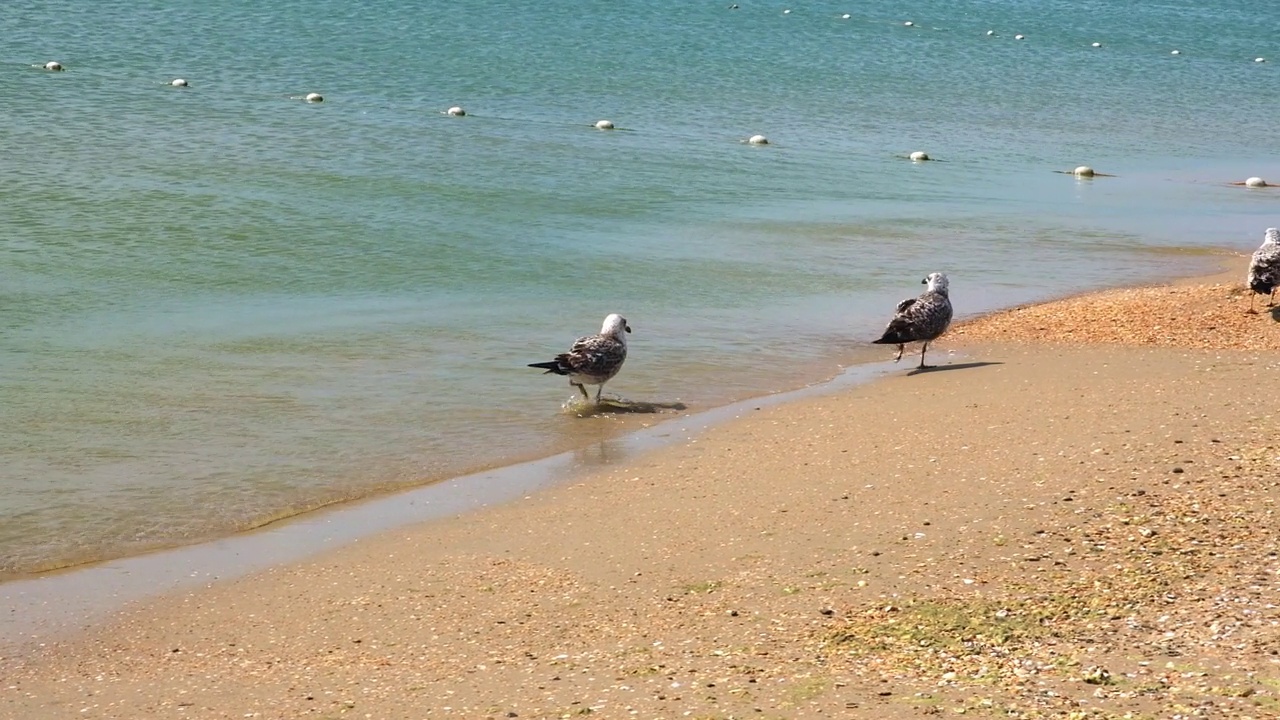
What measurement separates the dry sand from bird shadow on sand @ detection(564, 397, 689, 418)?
136cm

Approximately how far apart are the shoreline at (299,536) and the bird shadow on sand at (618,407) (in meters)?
0.24

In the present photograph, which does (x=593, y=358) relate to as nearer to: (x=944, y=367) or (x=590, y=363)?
(x=590, y=363)

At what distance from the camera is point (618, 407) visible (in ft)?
41.8

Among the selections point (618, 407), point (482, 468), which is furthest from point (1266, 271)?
point (482, 468)

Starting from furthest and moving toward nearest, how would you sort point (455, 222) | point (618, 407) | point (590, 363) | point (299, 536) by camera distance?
point (455, 222), point (618, 407), point (590, 363), point (299, 536)

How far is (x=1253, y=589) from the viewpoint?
677cm

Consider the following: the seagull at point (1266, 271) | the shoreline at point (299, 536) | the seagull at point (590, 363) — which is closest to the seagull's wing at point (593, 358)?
the seagull at point (590, 363)

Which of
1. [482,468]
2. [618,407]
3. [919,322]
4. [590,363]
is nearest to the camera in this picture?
[482,468]

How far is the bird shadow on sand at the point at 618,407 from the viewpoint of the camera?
12594 mm

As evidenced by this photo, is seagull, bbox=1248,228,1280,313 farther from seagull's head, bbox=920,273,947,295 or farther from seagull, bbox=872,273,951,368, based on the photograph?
seagull, bbox=872,273,951,368

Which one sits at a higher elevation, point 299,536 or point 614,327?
point 614,327

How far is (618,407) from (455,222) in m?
9.85

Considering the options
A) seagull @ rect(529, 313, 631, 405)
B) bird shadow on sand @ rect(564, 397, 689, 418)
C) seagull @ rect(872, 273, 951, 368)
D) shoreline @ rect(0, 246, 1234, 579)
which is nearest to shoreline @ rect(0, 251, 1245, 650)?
shoreline @ rect(0, 246, 1234, 579)

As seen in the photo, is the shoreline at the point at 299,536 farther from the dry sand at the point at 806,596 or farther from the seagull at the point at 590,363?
the seagull at the point at 590,363
